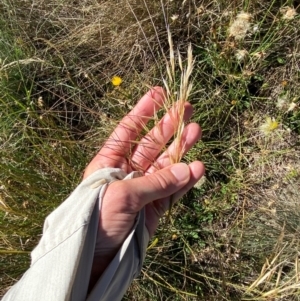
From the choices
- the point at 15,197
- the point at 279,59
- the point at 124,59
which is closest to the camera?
the point at 15,197

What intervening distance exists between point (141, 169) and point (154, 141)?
129mm

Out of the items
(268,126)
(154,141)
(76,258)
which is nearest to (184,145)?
(154,141)

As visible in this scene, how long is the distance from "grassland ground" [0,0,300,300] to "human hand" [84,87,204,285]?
0.56 feet

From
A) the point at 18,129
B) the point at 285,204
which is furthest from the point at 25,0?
the point at 285,204

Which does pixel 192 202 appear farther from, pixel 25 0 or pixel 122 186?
pixel 25 0

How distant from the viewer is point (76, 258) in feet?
3.82

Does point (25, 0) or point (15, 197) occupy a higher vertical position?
point (25, 0)

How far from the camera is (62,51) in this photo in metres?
1.78

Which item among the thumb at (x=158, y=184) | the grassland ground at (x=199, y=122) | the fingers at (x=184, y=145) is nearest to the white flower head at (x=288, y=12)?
the grassland ground at (x=199, y=122)

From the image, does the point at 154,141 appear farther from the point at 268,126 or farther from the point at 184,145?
the point at 268,126

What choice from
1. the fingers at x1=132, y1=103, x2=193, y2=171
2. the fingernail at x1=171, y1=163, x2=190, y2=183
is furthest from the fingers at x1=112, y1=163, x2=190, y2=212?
the fingers at x1=132, y1=103, x2=193, y2=171

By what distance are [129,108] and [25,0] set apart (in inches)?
24.5

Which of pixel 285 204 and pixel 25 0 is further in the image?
pixel 25 0

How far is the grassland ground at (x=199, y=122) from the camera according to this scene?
5.23 ft
